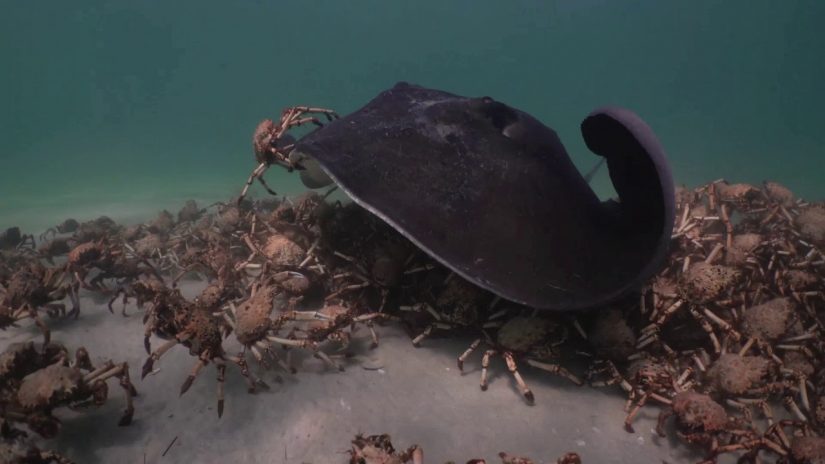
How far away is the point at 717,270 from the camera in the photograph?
2746 mm

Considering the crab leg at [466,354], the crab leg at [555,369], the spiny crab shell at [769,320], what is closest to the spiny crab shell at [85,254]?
the crab leg at [466,354]

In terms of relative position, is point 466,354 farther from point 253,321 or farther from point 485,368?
point 253,321

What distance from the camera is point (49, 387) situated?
6.73 feet

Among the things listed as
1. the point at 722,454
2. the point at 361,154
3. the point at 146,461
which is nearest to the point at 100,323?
the point at 146,461

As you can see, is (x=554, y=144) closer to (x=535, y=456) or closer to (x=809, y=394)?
(x=535, y=456)

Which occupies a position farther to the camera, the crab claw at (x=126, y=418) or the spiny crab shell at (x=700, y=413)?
the crab claw at (x=126, y=418)

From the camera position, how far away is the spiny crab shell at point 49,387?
202 centimetres

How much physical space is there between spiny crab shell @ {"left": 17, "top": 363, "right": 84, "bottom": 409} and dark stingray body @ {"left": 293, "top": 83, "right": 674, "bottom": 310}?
71.8 inches

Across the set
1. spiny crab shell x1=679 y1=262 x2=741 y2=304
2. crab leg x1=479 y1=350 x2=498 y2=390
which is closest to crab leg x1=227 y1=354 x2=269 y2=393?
crab leg x1=479 y1=350 x2=498 y2=390

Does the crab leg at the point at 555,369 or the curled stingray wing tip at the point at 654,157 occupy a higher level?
the curled stingray wing tip at the point at 654,157

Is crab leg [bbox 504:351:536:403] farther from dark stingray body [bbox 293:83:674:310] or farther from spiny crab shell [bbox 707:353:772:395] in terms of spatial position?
spiny crab shell [bbox 707:353:772:395]

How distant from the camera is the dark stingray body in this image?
89.9 inches

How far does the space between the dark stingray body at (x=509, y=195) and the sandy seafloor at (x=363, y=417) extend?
0.88 metres

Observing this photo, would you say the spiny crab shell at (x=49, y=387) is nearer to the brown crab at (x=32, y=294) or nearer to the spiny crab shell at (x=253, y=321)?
the spiny crab shell at (x=253, y=321)
